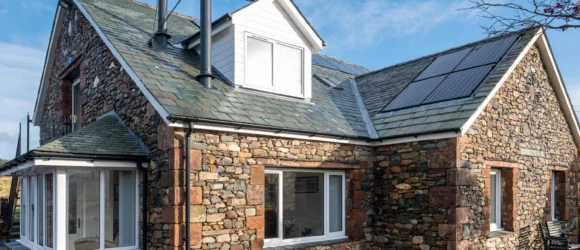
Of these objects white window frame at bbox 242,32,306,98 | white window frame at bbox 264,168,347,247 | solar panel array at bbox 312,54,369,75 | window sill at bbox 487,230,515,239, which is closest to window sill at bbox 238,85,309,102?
white window frame at bbox 242,32,306,98

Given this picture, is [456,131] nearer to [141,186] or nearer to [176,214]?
[176,214]

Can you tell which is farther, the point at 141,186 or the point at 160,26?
the point at 160,26

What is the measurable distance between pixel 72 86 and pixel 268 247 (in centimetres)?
788

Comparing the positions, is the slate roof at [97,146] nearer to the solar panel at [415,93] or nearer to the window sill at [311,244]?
the window sill at [311,244]

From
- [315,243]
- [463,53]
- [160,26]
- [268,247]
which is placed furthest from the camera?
[463,53]

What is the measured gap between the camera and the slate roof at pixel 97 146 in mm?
6219

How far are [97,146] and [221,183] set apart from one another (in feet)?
7.08

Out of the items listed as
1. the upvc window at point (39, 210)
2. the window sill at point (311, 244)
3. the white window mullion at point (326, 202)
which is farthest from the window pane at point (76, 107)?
the white window mullion at point (326, 202)

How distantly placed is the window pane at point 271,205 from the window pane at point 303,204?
0.71 ft

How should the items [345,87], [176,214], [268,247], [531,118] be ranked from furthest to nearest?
1. [345,87]
2. [531,118]
3. [268,247]
4. [176,214]

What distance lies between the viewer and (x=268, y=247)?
7.69m

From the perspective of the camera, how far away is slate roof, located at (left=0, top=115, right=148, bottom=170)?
6.22m

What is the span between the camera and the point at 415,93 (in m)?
10.4

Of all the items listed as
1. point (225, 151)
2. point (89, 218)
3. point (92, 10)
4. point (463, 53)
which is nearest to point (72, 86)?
point (92, 10)
